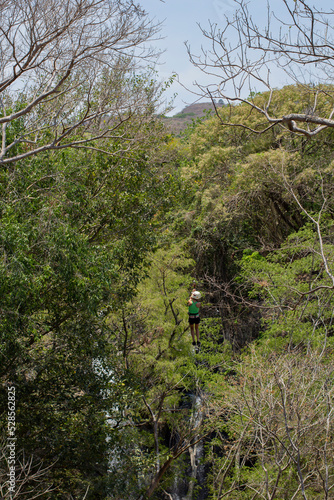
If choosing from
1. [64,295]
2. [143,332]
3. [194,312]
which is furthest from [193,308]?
[64,295]

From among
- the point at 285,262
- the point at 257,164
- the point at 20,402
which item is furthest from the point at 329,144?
the point at 20,402

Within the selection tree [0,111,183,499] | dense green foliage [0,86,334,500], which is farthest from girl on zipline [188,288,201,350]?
tree [0,111,183,499]

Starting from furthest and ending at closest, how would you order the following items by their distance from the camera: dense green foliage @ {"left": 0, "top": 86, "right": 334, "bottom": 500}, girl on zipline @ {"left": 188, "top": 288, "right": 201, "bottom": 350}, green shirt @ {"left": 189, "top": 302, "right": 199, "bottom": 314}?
green shirt @ {"left": 189, "top": 302, "right": 199, "bottom": 314} < girl on zipline @ {"left": 188, "top": 288, "right": 201, "bottom": 350} < dense green foliage @ {"left": 0, "top": 86, "right": 334, "bottom": 500}

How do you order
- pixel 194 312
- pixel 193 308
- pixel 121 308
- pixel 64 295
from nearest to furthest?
pixel 64 295 < pixel 121 308 < pixel 193 308 < pixel 194 312

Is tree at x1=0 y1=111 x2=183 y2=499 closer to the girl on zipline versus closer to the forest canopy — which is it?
the forest canopy

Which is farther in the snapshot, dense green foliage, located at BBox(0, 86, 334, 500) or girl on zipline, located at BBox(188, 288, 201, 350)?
girl on zipline, located at BBox(188, 288, 201, 350)

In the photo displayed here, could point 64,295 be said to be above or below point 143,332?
above

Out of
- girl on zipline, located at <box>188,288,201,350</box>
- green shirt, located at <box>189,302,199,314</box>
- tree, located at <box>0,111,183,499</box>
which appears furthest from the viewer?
green shirt, located at <box>189,302,199,314</box>

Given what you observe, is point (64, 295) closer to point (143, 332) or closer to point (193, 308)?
point (193, 308)

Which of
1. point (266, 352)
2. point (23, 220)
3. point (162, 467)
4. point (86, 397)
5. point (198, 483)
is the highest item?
point (23, 220)

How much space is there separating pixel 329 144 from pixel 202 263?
6.84 meters

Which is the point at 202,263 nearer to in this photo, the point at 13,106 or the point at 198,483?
the point at 198,483

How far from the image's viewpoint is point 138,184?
11.1m

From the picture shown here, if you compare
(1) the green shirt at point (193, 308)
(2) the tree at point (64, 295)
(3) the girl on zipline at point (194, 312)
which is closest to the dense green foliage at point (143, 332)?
(2) the tree at point (64, 295)
